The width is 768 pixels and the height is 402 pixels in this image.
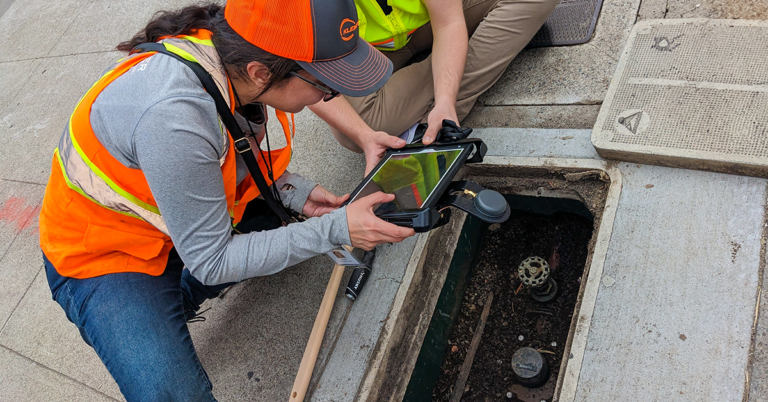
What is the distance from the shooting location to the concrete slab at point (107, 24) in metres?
4.09

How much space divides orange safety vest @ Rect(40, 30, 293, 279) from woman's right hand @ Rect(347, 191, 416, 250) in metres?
0.47

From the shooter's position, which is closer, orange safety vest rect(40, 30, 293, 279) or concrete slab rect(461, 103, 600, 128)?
orange safety vest rect(40, 30, 293, 279)

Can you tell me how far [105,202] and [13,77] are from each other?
3.81 meters

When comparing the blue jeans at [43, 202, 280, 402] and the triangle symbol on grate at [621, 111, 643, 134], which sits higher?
the triangle symbol on grate at [621, 111, 643, 134]

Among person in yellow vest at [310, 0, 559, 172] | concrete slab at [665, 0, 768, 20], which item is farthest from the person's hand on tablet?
concrete slab at [665, 0, 768, 20]

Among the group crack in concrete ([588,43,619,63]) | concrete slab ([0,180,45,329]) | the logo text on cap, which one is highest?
crack in concrete ([588,43,619,63])

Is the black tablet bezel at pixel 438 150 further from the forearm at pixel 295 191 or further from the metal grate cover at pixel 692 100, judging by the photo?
the metal grate cover at pixel 692 100

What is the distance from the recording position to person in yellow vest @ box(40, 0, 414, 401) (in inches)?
54.5

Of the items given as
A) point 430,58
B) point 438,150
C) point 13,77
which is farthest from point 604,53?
point 13,77

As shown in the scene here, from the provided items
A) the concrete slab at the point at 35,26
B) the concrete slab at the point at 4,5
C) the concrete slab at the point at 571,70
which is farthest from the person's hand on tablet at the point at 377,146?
the concrete slab at the point at 4,5

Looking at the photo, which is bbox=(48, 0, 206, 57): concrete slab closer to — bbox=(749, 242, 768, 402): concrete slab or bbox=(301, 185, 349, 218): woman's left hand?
bbox=(301, 185, 349, 218): woman's left hand

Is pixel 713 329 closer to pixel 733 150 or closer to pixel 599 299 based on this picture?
pixel 599 299

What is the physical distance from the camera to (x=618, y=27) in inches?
99.7

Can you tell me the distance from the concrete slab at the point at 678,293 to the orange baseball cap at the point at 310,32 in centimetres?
120
